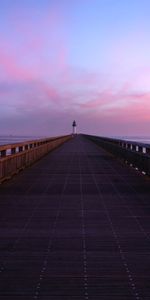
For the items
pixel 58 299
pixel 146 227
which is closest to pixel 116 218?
pixel 146 227

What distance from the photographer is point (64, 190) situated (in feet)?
53.7

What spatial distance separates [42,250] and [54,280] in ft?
5.03

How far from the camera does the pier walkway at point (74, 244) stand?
6.24 m

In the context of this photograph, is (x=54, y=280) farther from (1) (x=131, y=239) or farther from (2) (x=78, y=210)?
(2) (x=78, y=210)

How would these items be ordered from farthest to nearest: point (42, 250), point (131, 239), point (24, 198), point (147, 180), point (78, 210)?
point (147, 180)
point (24, 198)
point (78, 210)
point (131, 239)
point (42, 250)

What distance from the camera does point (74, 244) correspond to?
8.49 m

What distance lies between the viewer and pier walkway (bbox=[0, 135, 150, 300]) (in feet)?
20.5

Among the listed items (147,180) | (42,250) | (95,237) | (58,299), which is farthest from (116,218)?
(147,180)

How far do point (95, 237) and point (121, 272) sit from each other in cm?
219

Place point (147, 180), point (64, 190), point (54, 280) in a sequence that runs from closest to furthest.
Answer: point (54, 280) < point (64, 190) < point (147, 180)

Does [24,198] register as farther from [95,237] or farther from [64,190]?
[95,237]

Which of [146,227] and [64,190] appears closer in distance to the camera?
[146,227]

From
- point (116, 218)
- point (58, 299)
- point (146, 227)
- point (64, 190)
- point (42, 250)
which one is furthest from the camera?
point (64, 190)

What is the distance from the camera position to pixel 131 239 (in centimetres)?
892
